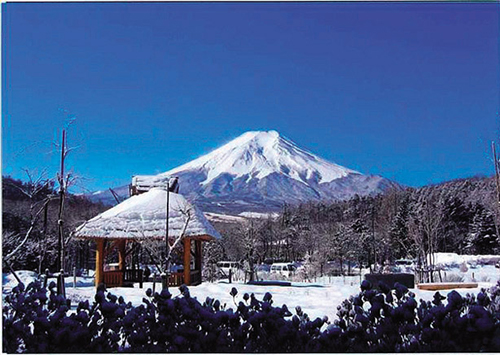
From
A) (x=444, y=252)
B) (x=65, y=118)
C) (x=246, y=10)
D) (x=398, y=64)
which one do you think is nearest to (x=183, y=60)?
(x=246, y=10)

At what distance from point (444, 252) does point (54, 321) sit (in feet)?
60.0

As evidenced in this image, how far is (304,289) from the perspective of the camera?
919 cm

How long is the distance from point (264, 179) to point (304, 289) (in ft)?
48.2

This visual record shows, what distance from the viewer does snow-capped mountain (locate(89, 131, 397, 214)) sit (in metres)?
21.4

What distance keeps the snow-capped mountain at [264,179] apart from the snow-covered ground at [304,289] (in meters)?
6.35

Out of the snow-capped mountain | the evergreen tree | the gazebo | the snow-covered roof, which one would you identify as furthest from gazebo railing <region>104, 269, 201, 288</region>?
Answer: the evergreen tree

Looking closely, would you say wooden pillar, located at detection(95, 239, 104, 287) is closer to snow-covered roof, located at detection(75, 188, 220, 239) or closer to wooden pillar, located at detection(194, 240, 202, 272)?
snow-covered roof, located at detection(75, 188, 220, 239)

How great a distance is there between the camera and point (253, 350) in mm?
2912

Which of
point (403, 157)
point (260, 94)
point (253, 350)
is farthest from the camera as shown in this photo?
point (403, 157)

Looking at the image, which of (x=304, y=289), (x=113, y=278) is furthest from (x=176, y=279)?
(x=304, y=289)

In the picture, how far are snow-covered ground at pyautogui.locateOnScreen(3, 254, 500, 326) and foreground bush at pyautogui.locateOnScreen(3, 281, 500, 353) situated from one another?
43 cm

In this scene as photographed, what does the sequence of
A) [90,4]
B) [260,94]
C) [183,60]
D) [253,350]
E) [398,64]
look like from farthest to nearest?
[260,94]
[398,64]
[183,60]
[90,4]
[253,350]

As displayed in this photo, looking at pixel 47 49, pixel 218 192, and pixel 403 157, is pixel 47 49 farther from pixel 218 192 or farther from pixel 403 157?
pixel 218 192

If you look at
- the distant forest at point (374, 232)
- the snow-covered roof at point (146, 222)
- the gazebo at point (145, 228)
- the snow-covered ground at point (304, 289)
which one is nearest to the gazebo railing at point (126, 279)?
the gazebo at point (145, 228)
